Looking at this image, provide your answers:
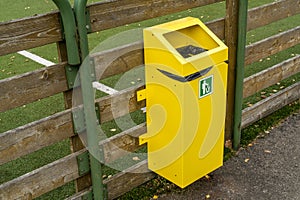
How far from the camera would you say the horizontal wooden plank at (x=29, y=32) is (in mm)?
2654

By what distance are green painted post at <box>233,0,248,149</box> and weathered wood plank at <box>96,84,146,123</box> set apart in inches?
39.9

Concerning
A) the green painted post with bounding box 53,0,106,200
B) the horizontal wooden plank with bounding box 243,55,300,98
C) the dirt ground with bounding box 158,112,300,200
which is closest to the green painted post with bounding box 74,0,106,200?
the green painted post with bounding box 53,0,106,200

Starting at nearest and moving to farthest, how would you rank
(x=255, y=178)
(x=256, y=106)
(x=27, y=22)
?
(x=27, y=22) → (x=255, y=178) → (x=256, y=106)

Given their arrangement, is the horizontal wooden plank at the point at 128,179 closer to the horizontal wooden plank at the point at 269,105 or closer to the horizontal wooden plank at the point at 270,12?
the horizontal wooden plank at the point at 269,105

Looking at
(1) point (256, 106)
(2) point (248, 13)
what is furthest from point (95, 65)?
(1) point (256, 106)

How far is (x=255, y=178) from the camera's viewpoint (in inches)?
154

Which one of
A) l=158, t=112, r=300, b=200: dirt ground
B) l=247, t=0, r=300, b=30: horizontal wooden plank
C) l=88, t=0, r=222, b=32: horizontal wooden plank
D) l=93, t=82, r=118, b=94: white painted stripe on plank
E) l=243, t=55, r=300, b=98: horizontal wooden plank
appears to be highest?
l=88, t=0, r=222, b=32: horizontal wooden plank

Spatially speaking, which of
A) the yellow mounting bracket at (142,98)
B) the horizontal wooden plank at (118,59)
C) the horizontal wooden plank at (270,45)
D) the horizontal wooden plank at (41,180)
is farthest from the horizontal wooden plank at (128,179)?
the horizontal wooden plank at (270,45)

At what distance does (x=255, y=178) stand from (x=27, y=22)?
7.62ft

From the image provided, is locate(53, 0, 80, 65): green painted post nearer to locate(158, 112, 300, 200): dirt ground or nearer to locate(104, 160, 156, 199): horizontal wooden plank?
locate(104, 160, 156, 199): horizontal wooden plank

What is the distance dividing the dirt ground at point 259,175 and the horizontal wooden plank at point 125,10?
4.80 feet

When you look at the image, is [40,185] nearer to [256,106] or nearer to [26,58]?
[256,106]

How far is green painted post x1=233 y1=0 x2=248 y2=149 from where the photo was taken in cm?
389

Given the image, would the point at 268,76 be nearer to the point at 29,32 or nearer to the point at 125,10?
the point at 125,10
